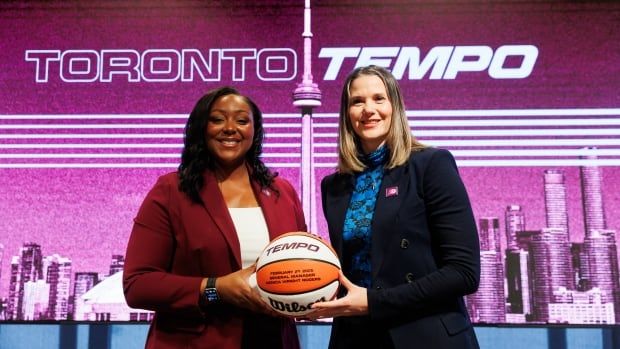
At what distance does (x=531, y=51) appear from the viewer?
13.6 ft

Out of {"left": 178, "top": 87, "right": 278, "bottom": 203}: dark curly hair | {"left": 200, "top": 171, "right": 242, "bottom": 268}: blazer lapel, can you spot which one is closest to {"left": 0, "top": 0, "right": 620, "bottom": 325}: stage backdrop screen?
{"left": 178, "top": 87, "right": 278, "bottom": 203}: dark curly hair

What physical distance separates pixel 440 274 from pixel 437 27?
2.98m

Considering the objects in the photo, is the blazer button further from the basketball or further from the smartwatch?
the smartwatch

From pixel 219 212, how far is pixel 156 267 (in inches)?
9.3

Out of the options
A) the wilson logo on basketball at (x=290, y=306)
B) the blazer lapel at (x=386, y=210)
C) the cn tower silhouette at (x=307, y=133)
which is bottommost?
the wilson logo on basketball at (x=290, y=306)

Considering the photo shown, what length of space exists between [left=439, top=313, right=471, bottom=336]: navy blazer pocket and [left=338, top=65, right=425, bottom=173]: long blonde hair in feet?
1.41

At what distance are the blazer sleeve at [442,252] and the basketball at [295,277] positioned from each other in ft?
0.41

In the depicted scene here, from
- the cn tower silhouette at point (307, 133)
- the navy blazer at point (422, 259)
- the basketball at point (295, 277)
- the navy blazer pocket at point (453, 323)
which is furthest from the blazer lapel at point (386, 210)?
the cn tower silhouette at point (307, 133)

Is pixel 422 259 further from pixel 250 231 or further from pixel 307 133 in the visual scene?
pixel 307 133

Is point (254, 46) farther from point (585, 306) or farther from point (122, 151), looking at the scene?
point (585, 306)

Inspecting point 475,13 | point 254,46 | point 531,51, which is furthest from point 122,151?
point 531,51

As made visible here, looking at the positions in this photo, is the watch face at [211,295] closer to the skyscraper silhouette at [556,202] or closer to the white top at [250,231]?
the white top at [250,231]

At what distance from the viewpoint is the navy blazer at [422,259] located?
1.56m

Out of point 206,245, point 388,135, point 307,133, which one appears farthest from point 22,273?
point 388,135
